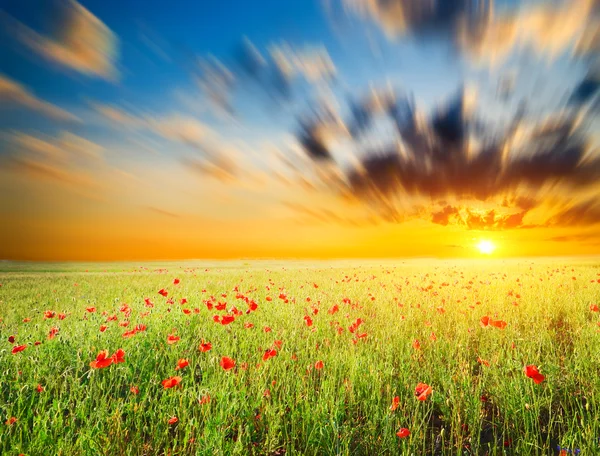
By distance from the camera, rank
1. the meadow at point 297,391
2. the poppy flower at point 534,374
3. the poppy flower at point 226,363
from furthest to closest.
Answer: the poppy flower at point 226,363
the meadow at point 297,391
the poppy flower at point 534,374

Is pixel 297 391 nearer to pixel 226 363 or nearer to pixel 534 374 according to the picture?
pixel 226 363

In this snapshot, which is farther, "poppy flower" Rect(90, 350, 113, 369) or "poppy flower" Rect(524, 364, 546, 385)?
"poppy flower" Rect(90, 350, 113, 369)

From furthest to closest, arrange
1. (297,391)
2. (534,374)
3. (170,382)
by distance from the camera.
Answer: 1. (297,391)
2. (170,382)
3. (534,374)

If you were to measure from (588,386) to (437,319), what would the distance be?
3327mm

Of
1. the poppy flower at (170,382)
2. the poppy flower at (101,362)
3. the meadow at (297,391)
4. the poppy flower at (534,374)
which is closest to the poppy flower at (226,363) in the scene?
the meadow at (297,391)

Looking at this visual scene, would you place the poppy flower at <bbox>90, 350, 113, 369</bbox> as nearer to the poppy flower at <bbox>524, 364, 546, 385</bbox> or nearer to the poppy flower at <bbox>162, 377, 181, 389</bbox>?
the poppy flower at <bbox>162, 377, 181, 389</bbox>

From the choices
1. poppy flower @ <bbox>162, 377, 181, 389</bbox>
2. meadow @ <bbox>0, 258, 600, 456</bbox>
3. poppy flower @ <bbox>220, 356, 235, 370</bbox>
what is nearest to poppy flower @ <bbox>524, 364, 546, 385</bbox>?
meadow @ <bbox>0, 258, 600, 456</bbox>

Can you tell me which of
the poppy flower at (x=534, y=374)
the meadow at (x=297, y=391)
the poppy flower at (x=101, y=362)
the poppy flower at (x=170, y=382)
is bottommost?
the meadow at (x=297, y=391)

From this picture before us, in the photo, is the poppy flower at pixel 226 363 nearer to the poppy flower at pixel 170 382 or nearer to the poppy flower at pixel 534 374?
the poppy flower at pixel 170 382

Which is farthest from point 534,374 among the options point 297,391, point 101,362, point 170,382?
point 101,362

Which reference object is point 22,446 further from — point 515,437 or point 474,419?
point 515,437

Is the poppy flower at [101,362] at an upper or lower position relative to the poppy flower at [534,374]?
lower

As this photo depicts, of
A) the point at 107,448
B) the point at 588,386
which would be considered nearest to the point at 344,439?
the point at 107,448

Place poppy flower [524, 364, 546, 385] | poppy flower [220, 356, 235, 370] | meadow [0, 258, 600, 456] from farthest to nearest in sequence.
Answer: poppy flower [220, 356, 235, 370] < meadow [0, 258, 600, 456] < poppy flower [524, 364, 546, 385]
